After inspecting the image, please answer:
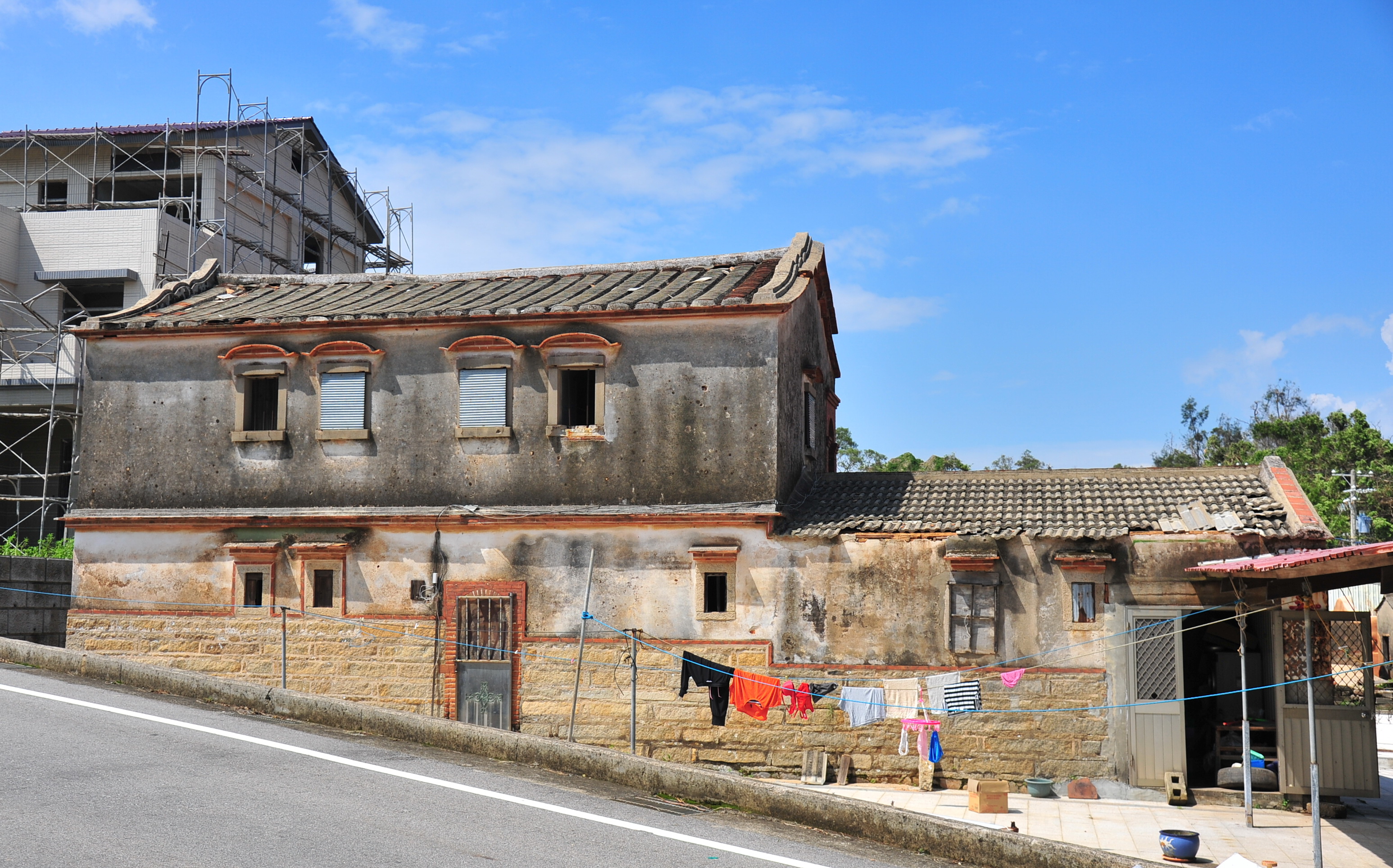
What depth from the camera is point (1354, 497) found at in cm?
3681

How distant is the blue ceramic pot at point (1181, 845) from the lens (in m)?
12.2

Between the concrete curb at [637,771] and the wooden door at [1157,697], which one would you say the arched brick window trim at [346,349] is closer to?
the concrete curb at [637,771]

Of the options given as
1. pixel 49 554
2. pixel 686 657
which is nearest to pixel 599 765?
pixel 686 657

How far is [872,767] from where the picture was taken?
55.8 feet

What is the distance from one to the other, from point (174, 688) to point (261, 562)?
23.1 feet

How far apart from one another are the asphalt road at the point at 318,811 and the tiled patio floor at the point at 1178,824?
4246mm

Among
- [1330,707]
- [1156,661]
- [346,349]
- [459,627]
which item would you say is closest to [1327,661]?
[1330,707]

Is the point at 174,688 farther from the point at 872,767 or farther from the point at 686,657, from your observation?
the point at 872,767

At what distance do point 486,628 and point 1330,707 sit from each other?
12.7 metres

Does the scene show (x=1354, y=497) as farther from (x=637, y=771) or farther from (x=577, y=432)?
(x=637, y=771)

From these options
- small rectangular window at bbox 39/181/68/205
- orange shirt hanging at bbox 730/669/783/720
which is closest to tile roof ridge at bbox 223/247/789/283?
orange shirt hanging at bbox 730/669/783/720

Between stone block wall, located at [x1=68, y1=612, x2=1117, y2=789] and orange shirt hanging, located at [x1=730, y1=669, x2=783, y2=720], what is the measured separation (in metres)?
0.14

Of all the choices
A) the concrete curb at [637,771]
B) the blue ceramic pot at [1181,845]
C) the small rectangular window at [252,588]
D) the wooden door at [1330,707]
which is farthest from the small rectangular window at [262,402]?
the wooden door at [1330,707]

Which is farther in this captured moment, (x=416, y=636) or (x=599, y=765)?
(x=416, y=636)
